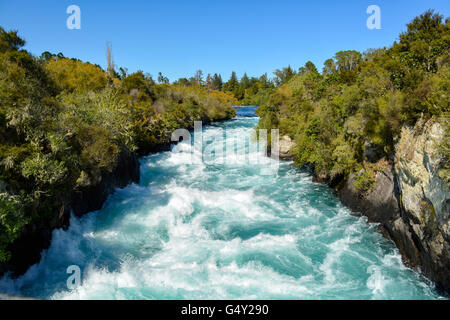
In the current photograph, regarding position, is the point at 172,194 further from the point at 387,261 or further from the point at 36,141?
the point at 387,261

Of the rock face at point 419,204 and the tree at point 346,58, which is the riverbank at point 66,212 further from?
the tree at point 346,58

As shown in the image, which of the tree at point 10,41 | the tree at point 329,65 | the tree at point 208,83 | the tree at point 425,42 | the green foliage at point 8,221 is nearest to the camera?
the green foliage at point 8,221

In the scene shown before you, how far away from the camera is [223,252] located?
10789 mm

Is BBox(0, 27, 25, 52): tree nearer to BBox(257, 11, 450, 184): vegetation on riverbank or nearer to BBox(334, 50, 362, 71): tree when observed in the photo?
BBox(257, 11, 450, 184): vegetation on riverbank

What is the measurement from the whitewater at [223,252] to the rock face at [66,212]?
359 millimetres

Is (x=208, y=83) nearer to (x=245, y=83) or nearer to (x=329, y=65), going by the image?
(x=245, y=83)

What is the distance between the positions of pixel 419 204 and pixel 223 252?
272 inches

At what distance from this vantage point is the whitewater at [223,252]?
8.65 m

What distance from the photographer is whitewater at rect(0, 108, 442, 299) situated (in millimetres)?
8648

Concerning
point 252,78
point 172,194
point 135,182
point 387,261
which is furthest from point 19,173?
point 252,78

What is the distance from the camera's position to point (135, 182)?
1914 cm

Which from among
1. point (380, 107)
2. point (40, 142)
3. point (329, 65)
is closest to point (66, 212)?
point (40, 142)

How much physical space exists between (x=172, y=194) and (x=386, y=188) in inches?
437

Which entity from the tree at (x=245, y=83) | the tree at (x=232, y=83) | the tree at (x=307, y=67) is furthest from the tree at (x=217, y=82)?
the tree at (x=307, y=67)
